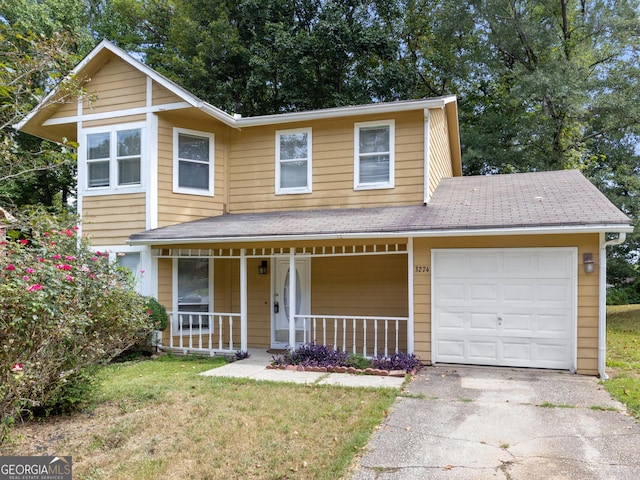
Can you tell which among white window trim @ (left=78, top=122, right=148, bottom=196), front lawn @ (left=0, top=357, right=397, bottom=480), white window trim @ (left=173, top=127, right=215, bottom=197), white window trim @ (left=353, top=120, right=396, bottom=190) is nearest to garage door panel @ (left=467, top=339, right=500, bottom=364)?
front lawn @ (left=0, top=357, right=397, bottom=480)

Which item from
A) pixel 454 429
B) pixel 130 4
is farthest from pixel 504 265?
pixel 130 4

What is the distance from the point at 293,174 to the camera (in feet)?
35.6

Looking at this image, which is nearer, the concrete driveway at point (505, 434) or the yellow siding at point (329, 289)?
the concrete driveway at point (505, 434)

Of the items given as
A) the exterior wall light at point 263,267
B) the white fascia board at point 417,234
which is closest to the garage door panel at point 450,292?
the white fascia board at point 417,234

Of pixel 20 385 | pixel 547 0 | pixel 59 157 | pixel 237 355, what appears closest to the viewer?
pixel 20 385

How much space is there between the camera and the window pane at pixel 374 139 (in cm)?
1020

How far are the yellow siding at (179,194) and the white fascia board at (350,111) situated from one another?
0.85 m

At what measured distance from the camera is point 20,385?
4086 millimetres

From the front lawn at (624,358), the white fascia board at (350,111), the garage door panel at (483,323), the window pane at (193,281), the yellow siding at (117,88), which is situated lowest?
the front lawn at (624,358)

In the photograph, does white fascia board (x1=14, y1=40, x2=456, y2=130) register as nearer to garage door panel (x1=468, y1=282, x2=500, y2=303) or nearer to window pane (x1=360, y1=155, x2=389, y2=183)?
window pane (x1=360, y1=155, x2=389, y2=183)

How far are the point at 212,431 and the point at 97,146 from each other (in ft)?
27.3

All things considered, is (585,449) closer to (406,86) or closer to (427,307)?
(427,307)

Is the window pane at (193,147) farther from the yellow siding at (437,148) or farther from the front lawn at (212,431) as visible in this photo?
the front lawn at (212,431)

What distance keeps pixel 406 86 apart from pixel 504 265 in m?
13.1
